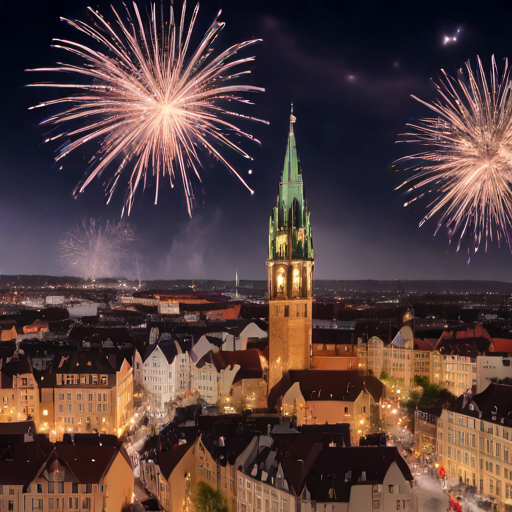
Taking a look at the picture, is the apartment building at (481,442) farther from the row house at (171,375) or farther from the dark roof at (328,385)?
the row house at (171,375)

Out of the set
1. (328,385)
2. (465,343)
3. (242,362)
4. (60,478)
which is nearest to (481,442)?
(328,385)

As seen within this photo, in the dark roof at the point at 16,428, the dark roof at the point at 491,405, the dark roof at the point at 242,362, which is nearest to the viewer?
the dark roof at the point at 491,405

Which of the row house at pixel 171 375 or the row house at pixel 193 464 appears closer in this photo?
the row house at pixel 193 464

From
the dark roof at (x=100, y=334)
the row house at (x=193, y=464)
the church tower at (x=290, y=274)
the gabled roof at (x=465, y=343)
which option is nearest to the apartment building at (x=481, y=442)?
the row house at (x=193, y=464)

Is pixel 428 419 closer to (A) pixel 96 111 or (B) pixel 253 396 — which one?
(B) pixel 253 396

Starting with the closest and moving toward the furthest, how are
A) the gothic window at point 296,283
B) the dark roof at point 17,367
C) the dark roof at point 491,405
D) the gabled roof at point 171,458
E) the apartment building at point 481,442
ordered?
1. the apartment building at point 481,442
2. the dark roof at point 491,405
3. the gabled roof at point 171,458
4. the dark roof at point 17,367
5. the gothic window at point 296,283

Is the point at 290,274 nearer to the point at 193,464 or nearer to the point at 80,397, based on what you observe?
the point at 80,397

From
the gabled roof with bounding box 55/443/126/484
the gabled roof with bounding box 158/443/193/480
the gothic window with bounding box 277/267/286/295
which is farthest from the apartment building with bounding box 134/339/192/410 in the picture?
the gabled roof with bounding box 55/443/126/484
